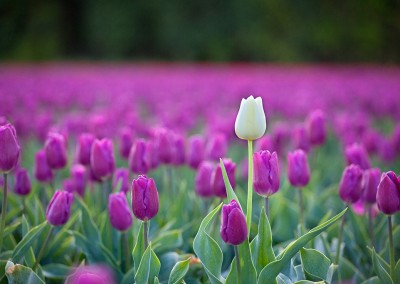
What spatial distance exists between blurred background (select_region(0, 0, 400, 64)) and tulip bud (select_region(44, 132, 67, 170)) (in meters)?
18.9

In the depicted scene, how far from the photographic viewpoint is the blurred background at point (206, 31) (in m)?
21.2

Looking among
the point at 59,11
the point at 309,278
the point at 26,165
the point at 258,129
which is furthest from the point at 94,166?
the point at 59,11

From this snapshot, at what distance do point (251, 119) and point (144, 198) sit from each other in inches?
15.1

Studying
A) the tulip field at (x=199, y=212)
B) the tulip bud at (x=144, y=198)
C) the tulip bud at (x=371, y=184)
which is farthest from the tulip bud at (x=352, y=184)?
the tulip bud at (x=144, y=198)

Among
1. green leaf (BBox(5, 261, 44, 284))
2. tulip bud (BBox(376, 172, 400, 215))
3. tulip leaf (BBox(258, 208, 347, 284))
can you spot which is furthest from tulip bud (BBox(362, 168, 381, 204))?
green leaf (BBox(5, 261, 44, 284))

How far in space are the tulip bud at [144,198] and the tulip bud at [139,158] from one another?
0.53 metres

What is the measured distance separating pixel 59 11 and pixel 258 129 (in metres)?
26.7

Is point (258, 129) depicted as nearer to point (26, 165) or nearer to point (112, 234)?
point (112, 234)

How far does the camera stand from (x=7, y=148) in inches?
56.5

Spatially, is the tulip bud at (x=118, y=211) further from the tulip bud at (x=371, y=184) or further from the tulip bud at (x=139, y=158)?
the tulip bud at (x=371, y=184)

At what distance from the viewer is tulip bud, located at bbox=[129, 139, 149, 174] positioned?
1865 mm

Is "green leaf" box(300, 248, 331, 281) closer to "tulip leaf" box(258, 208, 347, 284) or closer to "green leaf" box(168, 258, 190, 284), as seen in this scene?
"tulip leaf" box(258, 208, 347, 284)

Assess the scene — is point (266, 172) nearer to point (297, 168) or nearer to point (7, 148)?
point (297, 168)

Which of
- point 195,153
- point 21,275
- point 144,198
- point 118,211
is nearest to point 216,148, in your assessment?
point 195,153
